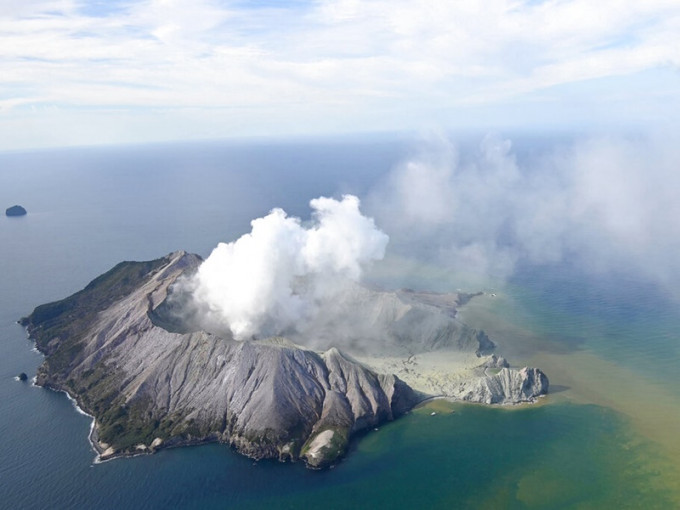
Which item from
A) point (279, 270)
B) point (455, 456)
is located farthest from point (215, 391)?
point (455, 456)

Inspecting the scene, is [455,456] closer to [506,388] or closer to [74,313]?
[506,388]

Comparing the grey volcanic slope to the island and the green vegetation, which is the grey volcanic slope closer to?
the island

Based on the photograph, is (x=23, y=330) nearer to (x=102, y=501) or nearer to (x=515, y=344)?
(x=102, y=501)

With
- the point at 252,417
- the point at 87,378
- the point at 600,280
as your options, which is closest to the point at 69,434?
the point at 87,378

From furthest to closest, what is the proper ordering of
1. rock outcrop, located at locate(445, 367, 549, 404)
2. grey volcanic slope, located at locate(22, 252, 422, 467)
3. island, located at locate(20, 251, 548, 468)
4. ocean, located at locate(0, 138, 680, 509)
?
rock outcrop, located at locate(445, 367, 549, 404) → island, located at locate(20, 251, 548, 468) → grey volcanic slope, located at locate(22, 252, 422, 467) → ocean, located at locate(0, 138, 680, 509)

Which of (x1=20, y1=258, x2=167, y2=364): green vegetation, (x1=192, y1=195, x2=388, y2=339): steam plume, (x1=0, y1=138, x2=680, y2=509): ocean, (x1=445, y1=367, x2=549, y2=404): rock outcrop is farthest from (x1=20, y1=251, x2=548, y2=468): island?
(x1=192, y1=195, x2=388, y2=339): steam plume

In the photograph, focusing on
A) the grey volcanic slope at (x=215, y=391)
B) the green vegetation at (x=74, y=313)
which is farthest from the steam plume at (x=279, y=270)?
the green vegetation at (x=74, y=313)

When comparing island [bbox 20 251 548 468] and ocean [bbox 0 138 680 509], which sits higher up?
island [bbox 20 251 548 468]

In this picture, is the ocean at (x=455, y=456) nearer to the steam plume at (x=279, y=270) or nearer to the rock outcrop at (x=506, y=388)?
the rock outcrop at (x=506, y=388)
